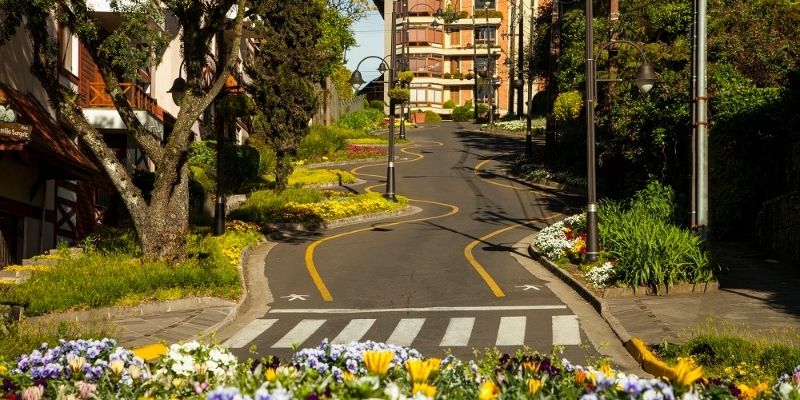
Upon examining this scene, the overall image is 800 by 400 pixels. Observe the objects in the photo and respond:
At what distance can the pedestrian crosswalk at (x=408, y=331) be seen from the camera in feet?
51.1

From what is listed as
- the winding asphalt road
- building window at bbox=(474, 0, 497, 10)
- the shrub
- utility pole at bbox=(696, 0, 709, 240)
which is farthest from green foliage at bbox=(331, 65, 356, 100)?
utility pole at bbox=(696, 0, 709, 240)

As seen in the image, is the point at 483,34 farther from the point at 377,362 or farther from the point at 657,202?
the point at 377,362

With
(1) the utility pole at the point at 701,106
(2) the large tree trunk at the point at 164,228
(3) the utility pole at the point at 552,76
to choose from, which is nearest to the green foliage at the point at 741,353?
(1) the utility pole at the point at 701,106

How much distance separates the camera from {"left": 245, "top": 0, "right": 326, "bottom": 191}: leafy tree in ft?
131

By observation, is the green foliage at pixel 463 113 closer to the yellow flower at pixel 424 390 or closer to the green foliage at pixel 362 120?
the green foliage at pixel 362 120

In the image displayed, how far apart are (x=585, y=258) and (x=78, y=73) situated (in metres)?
16.8

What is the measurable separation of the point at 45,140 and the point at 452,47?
85.3 meters

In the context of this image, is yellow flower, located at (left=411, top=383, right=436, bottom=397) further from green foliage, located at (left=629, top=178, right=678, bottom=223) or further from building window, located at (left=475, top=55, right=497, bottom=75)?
building window, located at (left=475, top=55, right=497, bottom=75)

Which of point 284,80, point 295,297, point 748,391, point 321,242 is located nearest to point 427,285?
point 295,297

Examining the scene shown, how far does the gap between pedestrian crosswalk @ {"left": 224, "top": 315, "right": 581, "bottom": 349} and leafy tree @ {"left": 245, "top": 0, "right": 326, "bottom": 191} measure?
2223cm

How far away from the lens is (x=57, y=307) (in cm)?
1728

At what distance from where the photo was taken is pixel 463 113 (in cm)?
10050

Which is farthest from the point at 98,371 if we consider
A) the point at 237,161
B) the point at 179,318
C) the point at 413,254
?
the point at 237,161

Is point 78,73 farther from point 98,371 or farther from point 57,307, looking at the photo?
point 98,371
